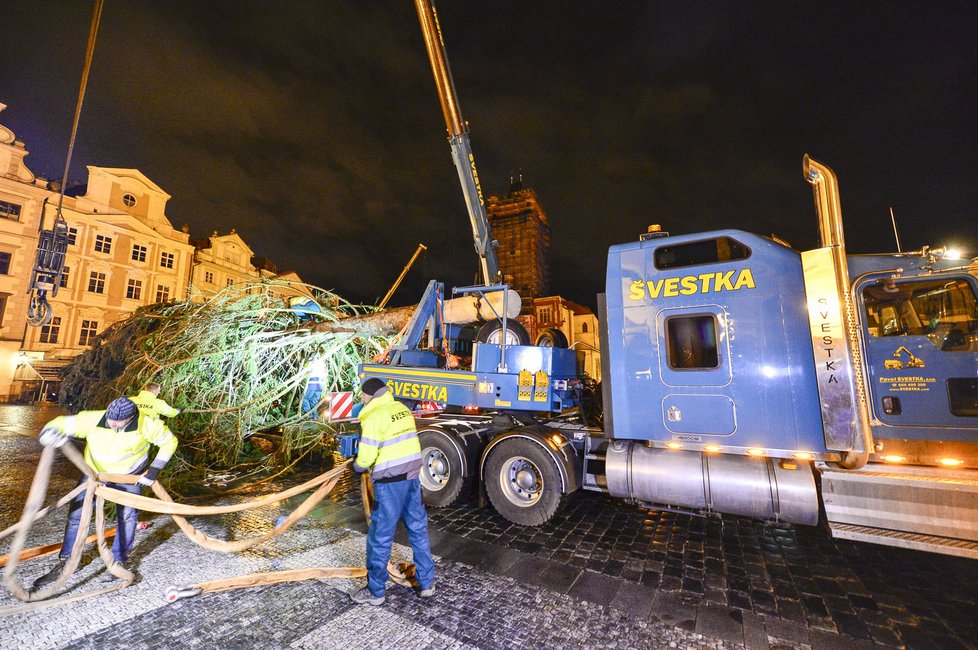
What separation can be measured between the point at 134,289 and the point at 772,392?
115 feet

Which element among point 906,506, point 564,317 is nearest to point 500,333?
point 906,506

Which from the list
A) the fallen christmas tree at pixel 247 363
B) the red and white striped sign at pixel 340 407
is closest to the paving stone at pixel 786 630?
the red and white striped sign at pixel 340 407

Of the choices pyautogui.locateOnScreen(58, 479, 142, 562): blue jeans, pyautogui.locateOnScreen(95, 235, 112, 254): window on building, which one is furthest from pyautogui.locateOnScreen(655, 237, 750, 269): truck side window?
pyautogui.locateOnScreen(95, 235, 112, 254): window on building

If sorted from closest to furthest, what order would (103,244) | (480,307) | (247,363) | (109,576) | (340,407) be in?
1. (109,576)
2. (340,407)
3. (480,307)
4. (247,363)
5. (103,244)

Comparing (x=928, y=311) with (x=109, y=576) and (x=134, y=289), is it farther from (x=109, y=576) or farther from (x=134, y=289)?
(x=134, y=289)

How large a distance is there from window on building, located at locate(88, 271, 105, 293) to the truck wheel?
30901mm

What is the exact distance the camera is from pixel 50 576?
3.53m

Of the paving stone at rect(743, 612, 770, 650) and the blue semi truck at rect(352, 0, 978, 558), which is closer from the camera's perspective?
the paving stone at rect(743, 612, 770, 650)

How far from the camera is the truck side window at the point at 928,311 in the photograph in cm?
355

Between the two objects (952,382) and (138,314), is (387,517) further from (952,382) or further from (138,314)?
(138,314)

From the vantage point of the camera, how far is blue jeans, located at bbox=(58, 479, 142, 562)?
358cm

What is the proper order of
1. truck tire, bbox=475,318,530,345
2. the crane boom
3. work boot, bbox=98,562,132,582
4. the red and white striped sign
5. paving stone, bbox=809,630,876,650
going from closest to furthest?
paving stone, bbox=809,630,876,650
work boot, bbox=98,562,132,582
the red and white striped sign
truck tire, bbox=475,318,530,345
the crane boom

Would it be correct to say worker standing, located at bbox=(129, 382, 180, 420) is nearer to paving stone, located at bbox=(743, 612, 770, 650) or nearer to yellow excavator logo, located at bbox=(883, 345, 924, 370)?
paving stone, located at bbox=(743, 612, 770, 650)

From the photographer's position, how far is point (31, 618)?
2.88 m
